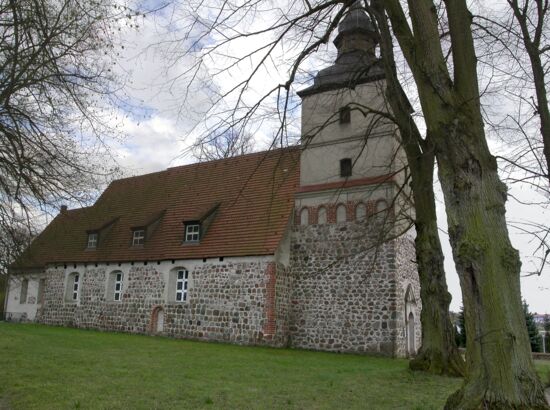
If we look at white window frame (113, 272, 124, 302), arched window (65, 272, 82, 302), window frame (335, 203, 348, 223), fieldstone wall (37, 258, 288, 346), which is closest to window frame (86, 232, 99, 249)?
fieldstone wall (37, 258, 288, 346)

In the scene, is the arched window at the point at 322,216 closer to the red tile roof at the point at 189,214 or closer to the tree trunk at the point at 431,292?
the red tile roof at the point at 189,214

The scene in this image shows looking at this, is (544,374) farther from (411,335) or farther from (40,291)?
(40,291)

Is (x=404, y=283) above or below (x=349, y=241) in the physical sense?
below

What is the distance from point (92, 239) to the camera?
961 inches

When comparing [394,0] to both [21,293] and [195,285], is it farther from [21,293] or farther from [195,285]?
[21,293]

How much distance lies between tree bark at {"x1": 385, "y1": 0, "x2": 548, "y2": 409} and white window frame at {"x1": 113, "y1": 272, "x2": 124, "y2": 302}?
1869cm

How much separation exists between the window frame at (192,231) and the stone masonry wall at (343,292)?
4.01 m

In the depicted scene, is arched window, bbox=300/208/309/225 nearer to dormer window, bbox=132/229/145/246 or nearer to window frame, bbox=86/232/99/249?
dormer window, bbox=132/229/145/246

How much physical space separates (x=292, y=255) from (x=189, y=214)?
5.23 meters

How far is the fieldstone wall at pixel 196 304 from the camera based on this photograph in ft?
57.6

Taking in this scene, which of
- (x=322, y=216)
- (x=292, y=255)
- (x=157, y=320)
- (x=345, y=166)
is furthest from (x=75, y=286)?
(x=345, y=166)

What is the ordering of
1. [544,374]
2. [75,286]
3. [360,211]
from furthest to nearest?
1. [75,286]
2. [360,211]
3. [544,374]

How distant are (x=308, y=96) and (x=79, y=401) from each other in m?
15.5

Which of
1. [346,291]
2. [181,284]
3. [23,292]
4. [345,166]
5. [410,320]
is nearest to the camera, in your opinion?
[346,291]
